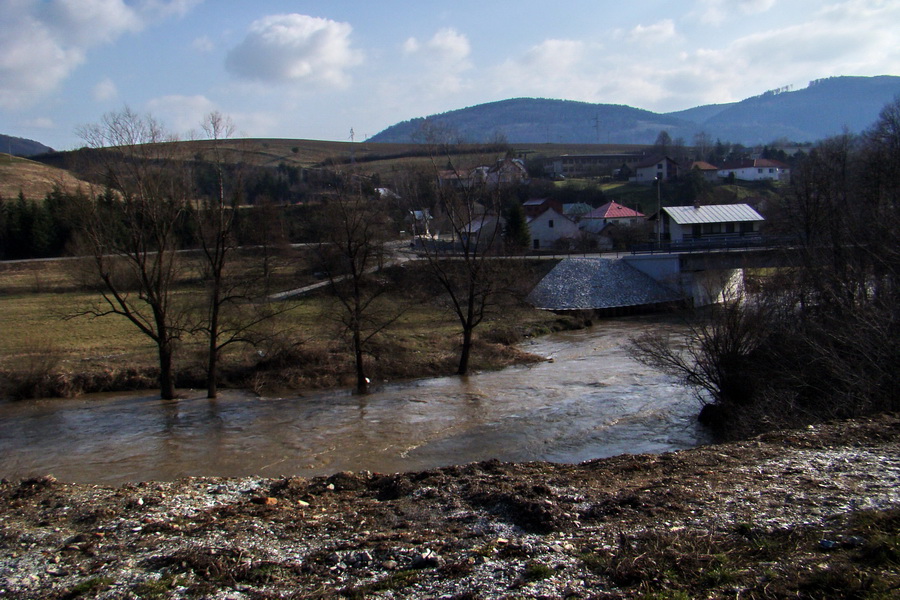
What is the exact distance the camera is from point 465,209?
29422 mm

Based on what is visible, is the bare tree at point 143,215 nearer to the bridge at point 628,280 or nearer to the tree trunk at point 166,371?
the tree trunk at point 166,371

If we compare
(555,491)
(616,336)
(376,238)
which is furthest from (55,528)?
(616,336)

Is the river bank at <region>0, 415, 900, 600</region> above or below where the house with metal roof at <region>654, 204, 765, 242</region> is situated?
below

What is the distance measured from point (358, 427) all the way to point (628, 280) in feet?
117

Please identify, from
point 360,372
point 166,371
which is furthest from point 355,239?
point 166,371

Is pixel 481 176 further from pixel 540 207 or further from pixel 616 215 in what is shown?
pixel 540 207

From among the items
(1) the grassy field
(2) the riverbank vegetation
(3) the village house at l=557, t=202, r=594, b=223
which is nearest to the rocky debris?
(1) the grassy field

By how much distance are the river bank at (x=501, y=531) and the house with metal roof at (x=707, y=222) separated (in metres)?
51.7

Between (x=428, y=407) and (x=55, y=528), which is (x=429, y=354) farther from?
(x=55, y=528)

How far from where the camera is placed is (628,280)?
169 feet

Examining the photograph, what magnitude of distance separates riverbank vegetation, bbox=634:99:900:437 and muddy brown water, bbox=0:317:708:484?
1.75 meters

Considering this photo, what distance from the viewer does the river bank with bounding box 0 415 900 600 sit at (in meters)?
6.49

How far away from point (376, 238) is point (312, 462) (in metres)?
12.9

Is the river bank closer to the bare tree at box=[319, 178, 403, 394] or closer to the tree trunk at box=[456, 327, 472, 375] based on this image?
the bare tree at box=[319, 178, 403, 394]
